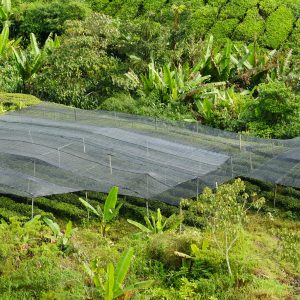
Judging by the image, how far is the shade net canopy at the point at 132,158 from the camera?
9.75 metres

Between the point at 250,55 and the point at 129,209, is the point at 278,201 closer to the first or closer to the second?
the point at 129,209

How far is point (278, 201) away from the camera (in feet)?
37.3

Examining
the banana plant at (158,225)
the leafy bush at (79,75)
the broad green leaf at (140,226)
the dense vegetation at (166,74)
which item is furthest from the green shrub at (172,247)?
the leafy bush at (79,75)

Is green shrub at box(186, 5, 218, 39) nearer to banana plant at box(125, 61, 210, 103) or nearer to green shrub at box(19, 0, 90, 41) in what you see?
green shrub at box(19, 0, 90, 41)

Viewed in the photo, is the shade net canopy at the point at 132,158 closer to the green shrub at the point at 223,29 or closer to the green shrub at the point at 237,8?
the green shrub at the point at 223,29

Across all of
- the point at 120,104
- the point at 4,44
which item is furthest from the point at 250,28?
the point at 4,44

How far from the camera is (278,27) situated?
21.5 m

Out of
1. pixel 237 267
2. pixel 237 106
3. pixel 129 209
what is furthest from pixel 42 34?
pixel 237 267

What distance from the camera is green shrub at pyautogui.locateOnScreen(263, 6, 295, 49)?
21156 mm

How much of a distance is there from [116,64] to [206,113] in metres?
3.70

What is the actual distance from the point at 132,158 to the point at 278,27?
492 inches

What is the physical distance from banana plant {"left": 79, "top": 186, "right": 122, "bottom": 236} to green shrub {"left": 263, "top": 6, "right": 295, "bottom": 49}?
41.1 feet

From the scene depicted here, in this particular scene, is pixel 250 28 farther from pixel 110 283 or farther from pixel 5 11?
pixel 110 283

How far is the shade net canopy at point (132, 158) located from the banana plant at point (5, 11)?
11.4m
